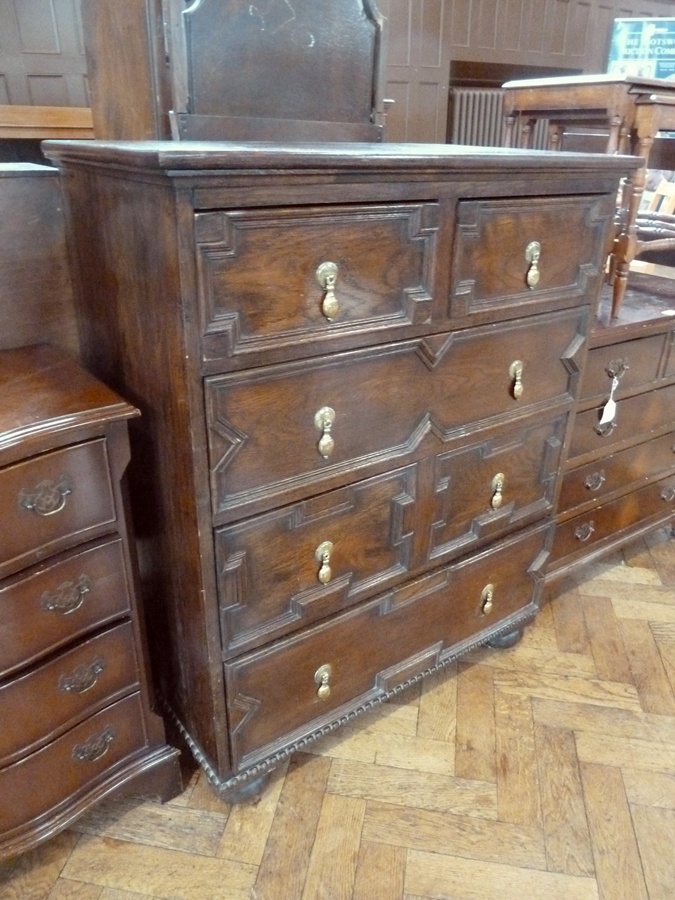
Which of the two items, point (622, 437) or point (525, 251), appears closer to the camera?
point (525, 251)

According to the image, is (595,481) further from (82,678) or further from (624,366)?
(82,678)

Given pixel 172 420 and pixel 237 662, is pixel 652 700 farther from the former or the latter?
pixel 172 420

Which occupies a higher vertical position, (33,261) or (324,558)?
(33,261)

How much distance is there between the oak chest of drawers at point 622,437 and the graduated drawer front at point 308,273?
0.56 meters

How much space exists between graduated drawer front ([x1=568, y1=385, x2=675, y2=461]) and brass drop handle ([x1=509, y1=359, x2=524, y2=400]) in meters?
0.34

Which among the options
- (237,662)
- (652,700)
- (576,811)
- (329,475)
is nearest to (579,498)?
(652,700)

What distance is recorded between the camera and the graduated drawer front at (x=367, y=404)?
975 mm

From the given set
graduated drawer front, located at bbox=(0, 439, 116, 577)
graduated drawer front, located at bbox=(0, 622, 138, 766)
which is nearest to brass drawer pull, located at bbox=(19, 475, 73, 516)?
graduated drawer front, located at bbox=(0, 439, 116, 577)

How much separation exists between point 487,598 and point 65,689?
2.89ft

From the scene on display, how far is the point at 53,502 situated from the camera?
0.91 m

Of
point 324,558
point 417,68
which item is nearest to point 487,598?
point 324,558

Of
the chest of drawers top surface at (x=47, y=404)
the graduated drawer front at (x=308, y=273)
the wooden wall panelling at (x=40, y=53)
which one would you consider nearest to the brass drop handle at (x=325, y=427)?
the graduated drawer front at (x=308, y=273)

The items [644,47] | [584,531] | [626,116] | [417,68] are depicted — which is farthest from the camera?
[644,47]

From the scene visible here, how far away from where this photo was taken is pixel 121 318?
104cm
